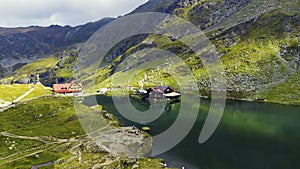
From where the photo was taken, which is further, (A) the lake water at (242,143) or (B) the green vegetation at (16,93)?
(B) the green vegetation at (16,93)

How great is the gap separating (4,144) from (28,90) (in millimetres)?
71741

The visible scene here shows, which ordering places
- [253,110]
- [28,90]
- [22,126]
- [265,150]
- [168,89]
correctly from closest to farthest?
[265,150] < [22,126] < [253,110] < [28,90] < [168,89]

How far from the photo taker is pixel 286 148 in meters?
73.6

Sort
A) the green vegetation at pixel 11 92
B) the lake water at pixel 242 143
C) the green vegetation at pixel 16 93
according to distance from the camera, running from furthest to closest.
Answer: the green vegetation at pixel 16 93
the green vegetation at pixel 11 92
the lake water at pixel 242 143

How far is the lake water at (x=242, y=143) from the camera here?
64938 mm

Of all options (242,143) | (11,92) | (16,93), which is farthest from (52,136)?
(11,92)

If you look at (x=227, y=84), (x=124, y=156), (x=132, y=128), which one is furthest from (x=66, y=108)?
(x=227, y=84)

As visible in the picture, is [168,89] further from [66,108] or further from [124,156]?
[124,156]

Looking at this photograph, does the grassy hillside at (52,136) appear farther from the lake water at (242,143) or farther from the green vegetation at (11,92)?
the green vegetation at (11,92)

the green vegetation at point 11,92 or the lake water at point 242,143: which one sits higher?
the green vegetation at point 11,92

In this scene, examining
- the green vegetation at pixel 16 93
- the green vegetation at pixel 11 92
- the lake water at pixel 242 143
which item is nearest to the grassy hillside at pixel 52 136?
the lake water at pixel 242 143

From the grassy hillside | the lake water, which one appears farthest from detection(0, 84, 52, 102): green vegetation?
the lake water

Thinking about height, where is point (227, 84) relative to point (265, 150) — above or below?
above

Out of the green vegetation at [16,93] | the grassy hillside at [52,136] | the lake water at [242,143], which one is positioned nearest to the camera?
the grassy hillside at [52,136]
